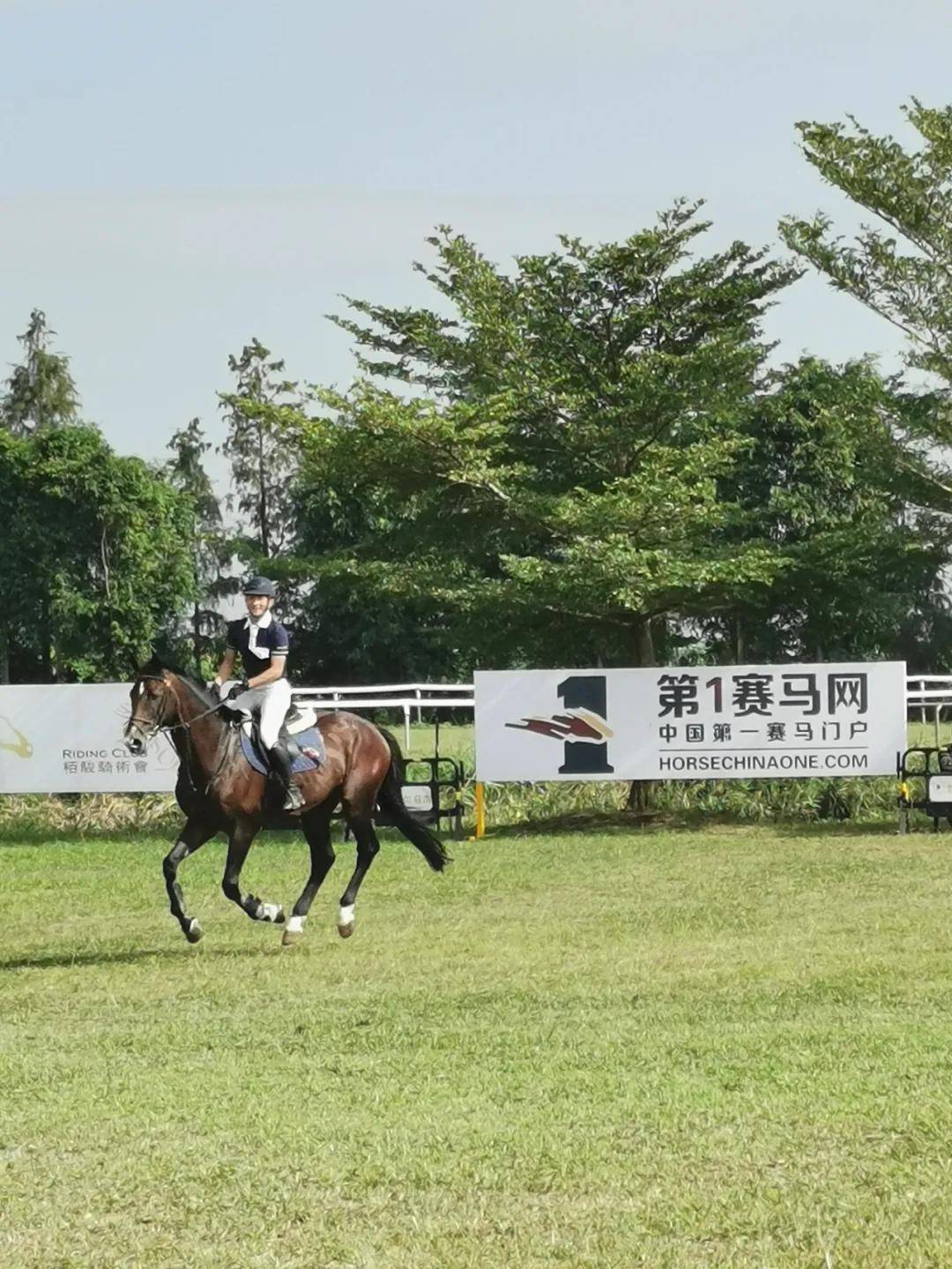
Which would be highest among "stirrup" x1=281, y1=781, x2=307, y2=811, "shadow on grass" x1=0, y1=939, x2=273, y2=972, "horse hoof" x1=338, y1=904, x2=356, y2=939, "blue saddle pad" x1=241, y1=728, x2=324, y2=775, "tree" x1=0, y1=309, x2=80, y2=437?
"tree" x1=0, y1=309, x2=80, y2=437

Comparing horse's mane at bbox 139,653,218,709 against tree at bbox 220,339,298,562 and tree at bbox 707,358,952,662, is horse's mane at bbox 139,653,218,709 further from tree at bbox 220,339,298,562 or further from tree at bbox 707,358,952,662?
tree at bbox 220,339,298,562

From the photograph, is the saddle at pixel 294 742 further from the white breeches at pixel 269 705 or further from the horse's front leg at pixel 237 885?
the horse's front leg at pixel 237 885

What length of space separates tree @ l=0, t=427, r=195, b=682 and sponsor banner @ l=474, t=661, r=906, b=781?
38.2 meters

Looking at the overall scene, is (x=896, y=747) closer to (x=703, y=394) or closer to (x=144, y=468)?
(x=703, y=394)

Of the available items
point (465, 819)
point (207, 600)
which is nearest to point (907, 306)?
point (465, 819)

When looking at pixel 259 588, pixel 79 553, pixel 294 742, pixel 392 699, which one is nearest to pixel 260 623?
pixel 259 588

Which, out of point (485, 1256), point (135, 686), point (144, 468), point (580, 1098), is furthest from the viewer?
point (144, 468)

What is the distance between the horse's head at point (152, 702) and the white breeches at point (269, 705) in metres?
0.62

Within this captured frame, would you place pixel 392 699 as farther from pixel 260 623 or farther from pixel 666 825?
pixel 260 623

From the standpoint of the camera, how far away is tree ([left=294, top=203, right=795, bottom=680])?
954 inches

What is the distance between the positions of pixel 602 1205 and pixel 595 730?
56.4 feet

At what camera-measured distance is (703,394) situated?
25.0 meters

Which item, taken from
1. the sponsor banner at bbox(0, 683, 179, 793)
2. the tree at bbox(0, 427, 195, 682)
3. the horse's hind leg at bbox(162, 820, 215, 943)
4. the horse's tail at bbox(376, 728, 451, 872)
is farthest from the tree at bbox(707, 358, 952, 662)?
the tree at bbox(0, 427, 195, 682)

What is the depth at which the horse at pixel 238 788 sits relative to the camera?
13.3m
